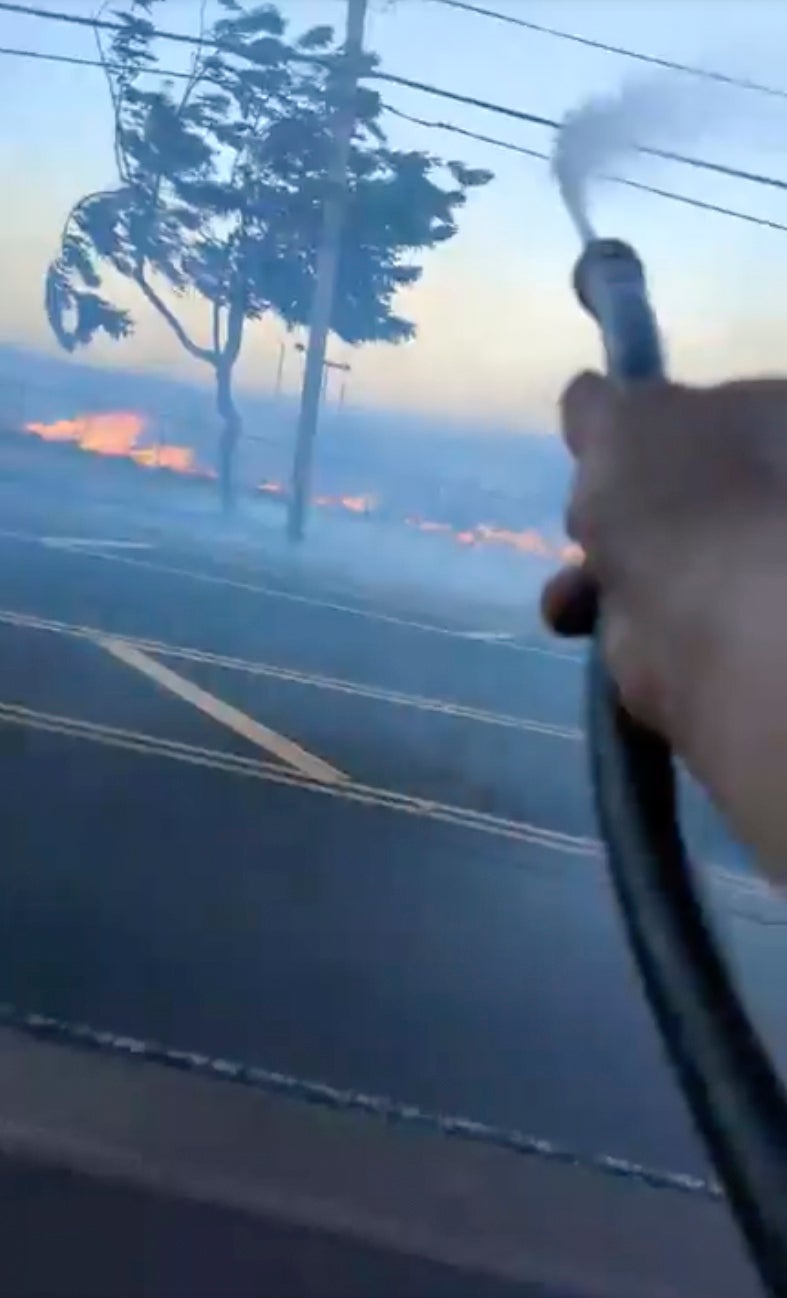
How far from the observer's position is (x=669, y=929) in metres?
0.68

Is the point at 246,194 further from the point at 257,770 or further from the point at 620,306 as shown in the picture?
the point at 620,306

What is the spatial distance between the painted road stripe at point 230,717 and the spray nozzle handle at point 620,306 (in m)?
1.45

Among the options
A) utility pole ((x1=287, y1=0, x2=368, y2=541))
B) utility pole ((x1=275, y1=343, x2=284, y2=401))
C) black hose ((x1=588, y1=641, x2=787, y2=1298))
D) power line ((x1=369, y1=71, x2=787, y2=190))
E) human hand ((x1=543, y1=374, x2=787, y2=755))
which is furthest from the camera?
utility pole ((x1=275, y1=343, x2=284, y2=401))

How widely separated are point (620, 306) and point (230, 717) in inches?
59.5

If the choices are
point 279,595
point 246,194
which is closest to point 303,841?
point 279,595

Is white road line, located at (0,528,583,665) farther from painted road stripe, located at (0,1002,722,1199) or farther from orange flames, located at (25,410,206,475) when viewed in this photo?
painted road stripe, located at (0,1002,722,1199)

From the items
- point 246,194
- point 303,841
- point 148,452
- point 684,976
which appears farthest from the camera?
point 148,452

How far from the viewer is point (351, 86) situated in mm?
1909

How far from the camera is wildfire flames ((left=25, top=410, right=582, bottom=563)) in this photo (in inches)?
80.4

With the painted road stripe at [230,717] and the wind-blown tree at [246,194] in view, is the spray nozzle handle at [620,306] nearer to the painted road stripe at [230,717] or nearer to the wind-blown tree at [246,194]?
the wind-blown tree at [246,194]

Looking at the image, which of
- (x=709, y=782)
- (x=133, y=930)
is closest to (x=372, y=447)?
(x=133, y=930)

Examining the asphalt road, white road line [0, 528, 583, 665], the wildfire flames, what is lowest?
the asphalt road

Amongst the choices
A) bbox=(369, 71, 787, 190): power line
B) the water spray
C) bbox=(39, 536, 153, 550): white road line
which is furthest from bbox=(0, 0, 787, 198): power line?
the water spray

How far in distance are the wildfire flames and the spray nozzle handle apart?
1.29 metres
